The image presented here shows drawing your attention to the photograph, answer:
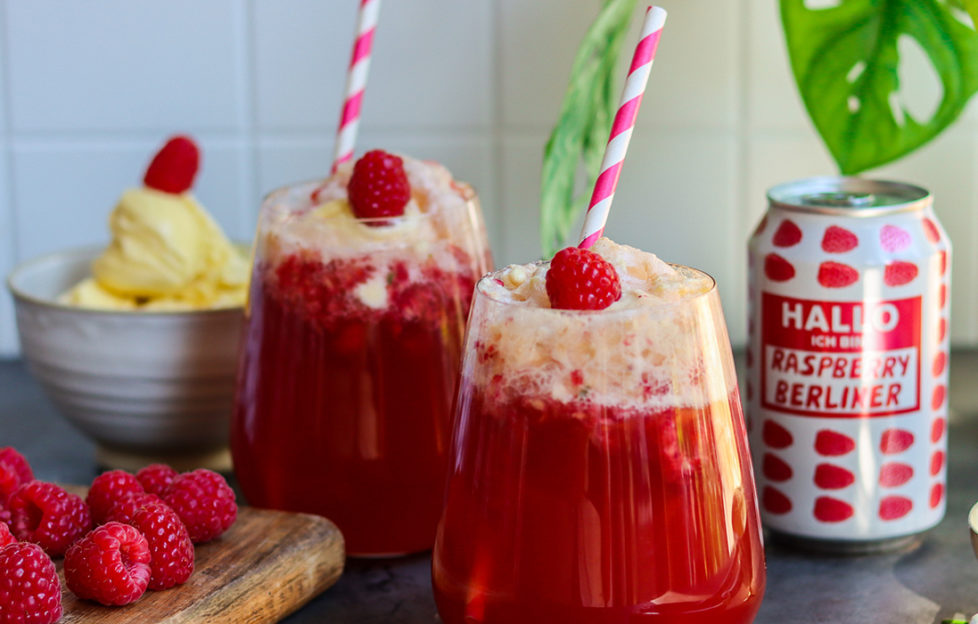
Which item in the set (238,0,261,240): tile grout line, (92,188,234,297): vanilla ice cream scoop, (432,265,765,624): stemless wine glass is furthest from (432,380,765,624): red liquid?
(238,0,261,240): tile grout line

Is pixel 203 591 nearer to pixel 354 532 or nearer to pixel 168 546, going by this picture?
pixel 168 546

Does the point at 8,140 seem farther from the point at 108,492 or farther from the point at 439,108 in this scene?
the point at 108,492

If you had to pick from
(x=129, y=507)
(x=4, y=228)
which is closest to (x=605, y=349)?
(x=129, y=507)

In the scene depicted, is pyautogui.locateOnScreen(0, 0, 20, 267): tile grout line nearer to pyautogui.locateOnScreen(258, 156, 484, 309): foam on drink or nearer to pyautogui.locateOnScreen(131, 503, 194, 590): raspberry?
pyautogui.locateOnScreen(258, 156, 484, 309): foam on drink

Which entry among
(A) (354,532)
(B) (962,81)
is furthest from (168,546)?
(B) (962,81)

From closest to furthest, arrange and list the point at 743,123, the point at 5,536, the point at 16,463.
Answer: the point at 5,536 → the point at 16,463 → the point at 743,123

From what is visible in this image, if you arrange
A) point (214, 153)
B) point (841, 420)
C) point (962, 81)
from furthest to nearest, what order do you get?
point (214, 153), point (962, 81), point (841, 420)
